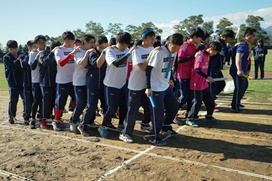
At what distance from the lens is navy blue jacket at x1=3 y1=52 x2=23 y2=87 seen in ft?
21.4

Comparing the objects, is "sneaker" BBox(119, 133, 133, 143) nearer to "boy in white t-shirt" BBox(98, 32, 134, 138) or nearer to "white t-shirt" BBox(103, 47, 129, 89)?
"boy in white t-shirt" BBox(98, 32, 134, 138)

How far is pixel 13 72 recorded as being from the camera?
6.65 m

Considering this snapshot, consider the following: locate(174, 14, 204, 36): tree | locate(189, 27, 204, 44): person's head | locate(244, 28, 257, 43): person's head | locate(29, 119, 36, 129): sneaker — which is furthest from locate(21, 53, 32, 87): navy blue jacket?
locate(174, 14, 204, 36): tree

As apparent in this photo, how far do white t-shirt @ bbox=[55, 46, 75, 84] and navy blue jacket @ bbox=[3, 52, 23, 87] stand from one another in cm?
129

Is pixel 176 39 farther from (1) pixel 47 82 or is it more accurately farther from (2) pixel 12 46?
(2) pixel 12 46

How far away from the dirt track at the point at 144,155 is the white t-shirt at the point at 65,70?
1178 mm

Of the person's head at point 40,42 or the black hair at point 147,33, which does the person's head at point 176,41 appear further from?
the person's head at point 40,42

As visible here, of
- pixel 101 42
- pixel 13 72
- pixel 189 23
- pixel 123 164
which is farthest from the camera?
pixel 189 23

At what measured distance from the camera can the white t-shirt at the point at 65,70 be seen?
5.88m

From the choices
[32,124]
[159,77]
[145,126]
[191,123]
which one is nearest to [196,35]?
[159,77]

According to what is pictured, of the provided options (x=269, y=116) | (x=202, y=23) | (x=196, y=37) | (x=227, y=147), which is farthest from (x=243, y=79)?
(x=202, y=23)

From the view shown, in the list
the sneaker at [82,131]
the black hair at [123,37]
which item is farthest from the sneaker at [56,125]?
the black hair at [123,37]

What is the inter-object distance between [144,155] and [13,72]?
410 cm

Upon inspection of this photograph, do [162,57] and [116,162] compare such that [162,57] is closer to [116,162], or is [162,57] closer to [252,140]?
[116,162]
